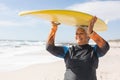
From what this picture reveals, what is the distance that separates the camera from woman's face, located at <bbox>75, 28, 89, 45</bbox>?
13.4ft

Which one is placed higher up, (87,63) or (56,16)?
(56,16)

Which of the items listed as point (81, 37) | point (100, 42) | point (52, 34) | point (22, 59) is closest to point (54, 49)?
point (52, 34)

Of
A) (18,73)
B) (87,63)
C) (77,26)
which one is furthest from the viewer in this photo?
(18,73)

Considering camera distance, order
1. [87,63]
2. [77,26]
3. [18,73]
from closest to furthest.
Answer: [87,63] → [77,26] → [18,73]

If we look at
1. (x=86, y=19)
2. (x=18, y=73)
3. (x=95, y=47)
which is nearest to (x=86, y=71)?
(x=95, y=47)

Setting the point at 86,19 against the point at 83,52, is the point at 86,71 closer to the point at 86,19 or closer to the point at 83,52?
the point at 83,52

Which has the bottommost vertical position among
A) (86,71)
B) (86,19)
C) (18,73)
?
(18,73)

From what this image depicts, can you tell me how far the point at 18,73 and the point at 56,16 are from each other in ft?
26.8

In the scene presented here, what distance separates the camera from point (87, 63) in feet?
12.9

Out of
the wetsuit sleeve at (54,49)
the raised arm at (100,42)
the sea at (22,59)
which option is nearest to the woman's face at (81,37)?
the raised arm at (100,42)

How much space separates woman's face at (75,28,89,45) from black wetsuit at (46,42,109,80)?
0.18ft

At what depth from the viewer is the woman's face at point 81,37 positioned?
161 inches

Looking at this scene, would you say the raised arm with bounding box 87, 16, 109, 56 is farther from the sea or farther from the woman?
the sea

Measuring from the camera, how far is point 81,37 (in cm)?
408
